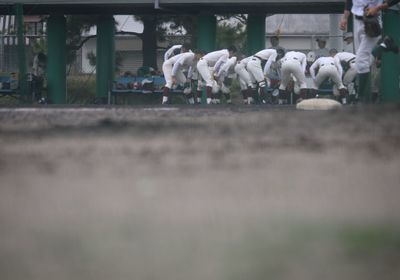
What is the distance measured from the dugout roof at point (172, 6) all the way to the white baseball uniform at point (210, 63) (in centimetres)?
97

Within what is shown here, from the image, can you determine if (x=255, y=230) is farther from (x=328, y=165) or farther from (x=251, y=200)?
(x=328, y=165)

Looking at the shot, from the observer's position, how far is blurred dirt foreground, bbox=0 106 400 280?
1389 millimetres

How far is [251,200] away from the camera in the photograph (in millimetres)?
1441

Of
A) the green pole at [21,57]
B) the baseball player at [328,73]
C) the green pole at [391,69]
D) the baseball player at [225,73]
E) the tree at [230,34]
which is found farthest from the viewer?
the tree at [230,34]

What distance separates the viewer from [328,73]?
1371 cm

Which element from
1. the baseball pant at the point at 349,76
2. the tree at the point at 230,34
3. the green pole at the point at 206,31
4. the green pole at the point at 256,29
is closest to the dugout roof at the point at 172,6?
the green pole at the point at 206,31

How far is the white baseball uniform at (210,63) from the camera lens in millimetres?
15047

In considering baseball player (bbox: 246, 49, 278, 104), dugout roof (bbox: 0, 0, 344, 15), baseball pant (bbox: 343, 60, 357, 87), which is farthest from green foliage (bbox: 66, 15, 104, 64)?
baseball pant (bbox: 343, 60, 357, 87)

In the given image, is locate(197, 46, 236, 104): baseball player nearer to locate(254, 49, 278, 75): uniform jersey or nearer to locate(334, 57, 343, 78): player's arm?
locate(254, 49, 278, 75): uniform jersey

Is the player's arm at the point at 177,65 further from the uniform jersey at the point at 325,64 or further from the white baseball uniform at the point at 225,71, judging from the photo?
the uniform jersey at the point at 325,64

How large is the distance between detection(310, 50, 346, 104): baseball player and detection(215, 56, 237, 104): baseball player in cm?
179

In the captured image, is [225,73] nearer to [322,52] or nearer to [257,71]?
[257,71]

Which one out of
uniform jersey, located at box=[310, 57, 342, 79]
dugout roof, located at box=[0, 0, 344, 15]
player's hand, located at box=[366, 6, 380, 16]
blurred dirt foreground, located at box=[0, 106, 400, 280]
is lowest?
blurred dirt foreground, located at box=[0, 106, 400, 280]

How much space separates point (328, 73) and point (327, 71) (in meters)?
0.04
